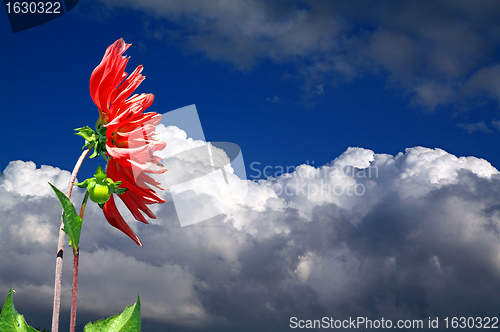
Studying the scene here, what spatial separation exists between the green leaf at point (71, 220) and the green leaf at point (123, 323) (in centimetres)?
68

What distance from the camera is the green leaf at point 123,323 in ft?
10.7

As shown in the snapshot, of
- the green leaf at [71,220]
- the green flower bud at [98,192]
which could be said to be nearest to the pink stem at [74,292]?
the green leaf at [71,220]

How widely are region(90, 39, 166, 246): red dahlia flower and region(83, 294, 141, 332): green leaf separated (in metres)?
0.66

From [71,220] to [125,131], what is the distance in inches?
36.3

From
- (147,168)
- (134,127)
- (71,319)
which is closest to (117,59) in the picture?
(134,127)

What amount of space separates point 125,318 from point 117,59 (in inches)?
90.9

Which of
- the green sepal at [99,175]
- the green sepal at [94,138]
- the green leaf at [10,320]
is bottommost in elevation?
the green leaf at [10,320]

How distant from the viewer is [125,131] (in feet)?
11.6

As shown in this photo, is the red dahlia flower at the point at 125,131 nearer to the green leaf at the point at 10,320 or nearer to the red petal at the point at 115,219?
the red petal at the point at 115,219

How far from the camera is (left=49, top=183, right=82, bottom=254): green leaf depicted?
10.0ft

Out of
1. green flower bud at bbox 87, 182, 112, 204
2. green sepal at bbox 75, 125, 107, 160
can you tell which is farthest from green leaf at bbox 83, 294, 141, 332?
green sepal at bbox 75, 125, 107, 160

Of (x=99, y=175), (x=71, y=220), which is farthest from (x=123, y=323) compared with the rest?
(x=99, y=175)

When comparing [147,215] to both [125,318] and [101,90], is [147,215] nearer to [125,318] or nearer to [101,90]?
[125,318]

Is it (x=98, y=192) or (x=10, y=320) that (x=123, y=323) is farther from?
(x=98, y=192)
